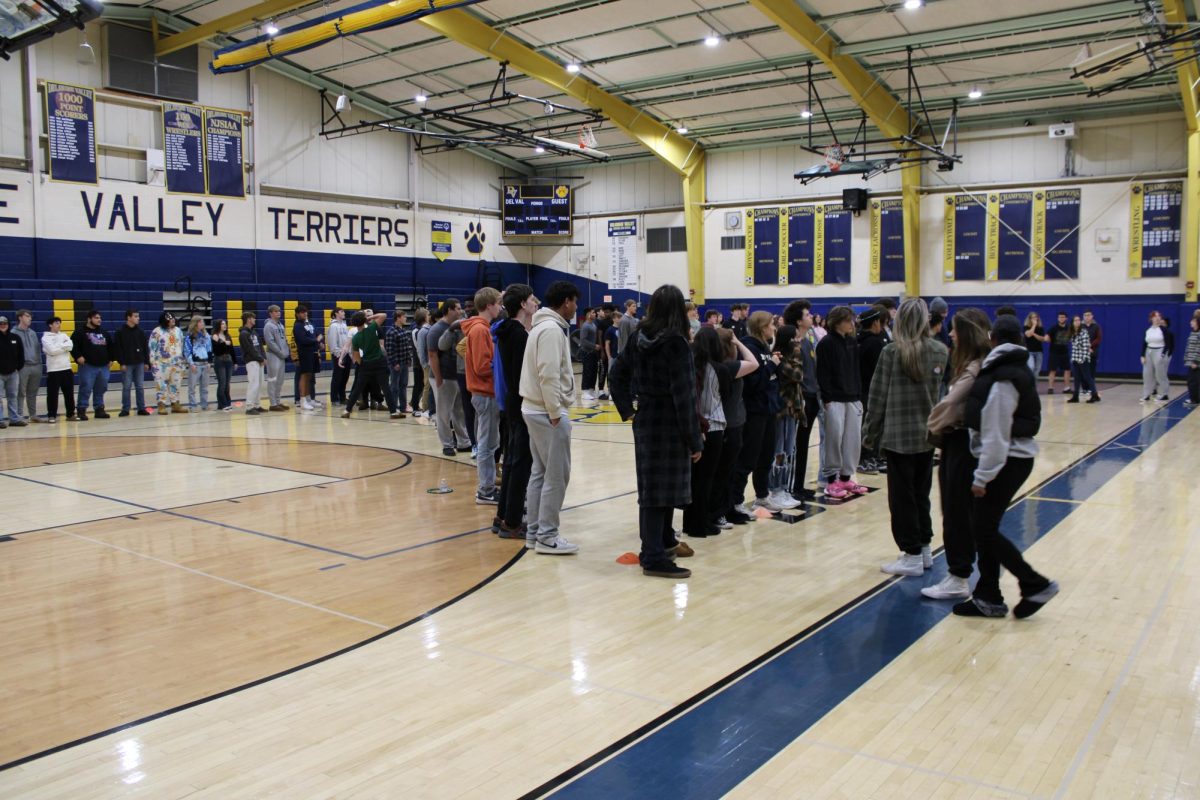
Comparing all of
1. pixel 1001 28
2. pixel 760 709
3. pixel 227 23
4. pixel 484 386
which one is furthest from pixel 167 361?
pixel 1001 28

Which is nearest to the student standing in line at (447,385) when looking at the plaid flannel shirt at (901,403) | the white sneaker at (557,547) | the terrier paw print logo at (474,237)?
the white sneaker at (557,547)

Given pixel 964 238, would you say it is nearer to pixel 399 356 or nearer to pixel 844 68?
pixel 844 68

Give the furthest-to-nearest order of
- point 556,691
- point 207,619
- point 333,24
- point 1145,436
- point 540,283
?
→ point 540,283
point 333,24
point 1145,436
point 207,619
point 556,691

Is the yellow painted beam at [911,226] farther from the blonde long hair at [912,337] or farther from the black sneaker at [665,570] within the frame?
the black sneaker at [665,570]

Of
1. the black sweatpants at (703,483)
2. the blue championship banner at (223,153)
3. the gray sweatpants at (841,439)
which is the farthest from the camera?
the blue championship banner at (223,153)

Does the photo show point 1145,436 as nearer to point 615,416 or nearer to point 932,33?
point 615,416

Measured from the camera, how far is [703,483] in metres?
5.67

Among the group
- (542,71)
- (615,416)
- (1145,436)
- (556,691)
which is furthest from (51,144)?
(1145,436)

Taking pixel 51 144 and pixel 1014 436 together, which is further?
pixel 51 144

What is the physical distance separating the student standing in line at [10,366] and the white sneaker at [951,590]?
38.7 feet

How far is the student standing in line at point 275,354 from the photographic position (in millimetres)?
13461

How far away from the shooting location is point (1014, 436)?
3.84m

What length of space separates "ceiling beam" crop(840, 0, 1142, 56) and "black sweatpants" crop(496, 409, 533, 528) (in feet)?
40.7

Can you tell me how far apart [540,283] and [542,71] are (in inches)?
351
